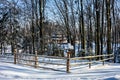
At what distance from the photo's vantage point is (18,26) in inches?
1874

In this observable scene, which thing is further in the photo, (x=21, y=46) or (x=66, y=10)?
(x=21, y=46)

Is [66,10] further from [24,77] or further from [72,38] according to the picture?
[24,77]

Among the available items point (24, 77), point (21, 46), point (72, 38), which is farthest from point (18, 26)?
point (24, 77)

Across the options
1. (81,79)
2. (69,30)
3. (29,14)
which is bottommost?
(81,79)

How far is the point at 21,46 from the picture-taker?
4753 cm

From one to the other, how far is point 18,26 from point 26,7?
5354 millimetres

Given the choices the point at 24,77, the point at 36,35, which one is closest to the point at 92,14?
the point at 36,35

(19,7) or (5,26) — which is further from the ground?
(19,7)

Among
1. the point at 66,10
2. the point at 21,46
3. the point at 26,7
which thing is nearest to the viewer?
the point at 66,10

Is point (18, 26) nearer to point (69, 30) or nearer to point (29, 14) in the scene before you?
point (29, 14)

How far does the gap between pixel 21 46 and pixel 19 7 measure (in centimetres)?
707

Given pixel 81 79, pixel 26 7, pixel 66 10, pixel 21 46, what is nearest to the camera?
pixel 81 79

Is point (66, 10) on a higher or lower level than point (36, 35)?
higher

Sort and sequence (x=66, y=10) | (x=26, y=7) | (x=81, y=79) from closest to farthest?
(x=81, y=79) < (x=66, y=10) < (x=26, y=7)
